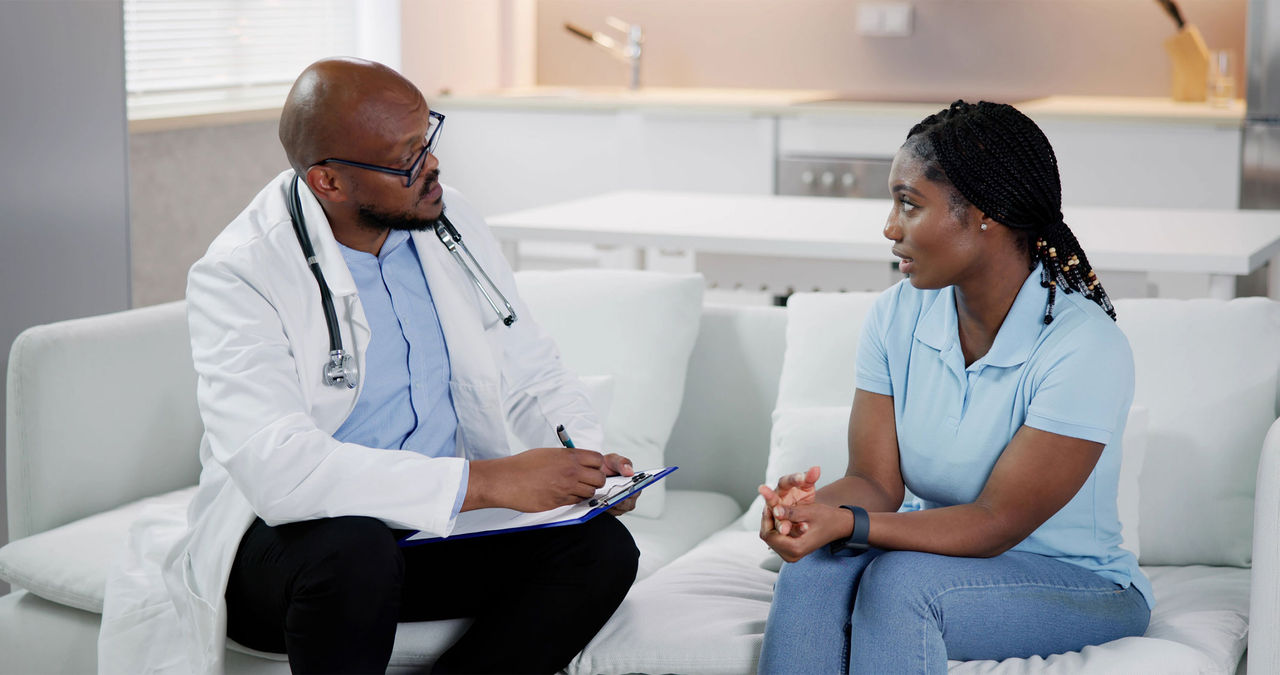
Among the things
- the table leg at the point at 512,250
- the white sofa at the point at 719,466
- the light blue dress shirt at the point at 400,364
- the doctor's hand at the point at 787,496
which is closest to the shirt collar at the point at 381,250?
the light blue dress shirt at the point at 400,364

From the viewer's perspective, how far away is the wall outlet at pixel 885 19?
4918 millimetres

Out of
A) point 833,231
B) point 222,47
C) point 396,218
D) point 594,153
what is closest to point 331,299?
point 396,218

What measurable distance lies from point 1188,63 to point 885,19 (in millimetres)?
1094

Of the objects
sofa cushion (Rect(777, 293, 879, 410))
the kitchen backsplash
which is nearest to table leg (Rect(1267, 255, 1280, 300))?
the kitchen backsplash

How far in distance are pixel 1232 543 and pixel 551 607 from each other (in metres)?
1.04

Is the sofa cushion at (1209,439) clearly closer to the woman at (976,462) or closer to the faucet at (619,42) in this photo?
the woman at (976,462)

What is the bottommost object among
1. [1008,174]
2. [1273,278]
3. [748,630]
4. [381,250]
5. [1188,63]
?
[748,630]

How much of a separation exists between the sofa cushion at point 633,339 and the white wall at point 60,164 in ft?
3.34

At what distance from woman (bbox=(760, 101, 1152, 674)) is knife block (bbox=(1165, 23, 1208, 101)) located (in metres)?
3.08

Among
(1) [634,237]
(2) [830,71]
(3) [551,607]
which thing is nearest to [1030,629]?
(3) [551,607]

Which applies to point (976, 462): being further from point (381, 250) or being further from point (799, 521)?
point (381, 250)

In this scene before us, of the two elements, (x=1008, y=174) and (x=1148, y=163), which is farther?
(x=1148, y=163)

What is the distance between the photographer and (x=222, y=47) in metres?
4.15

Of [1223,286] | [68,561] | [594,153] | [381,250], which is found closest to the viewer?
[381,250]
